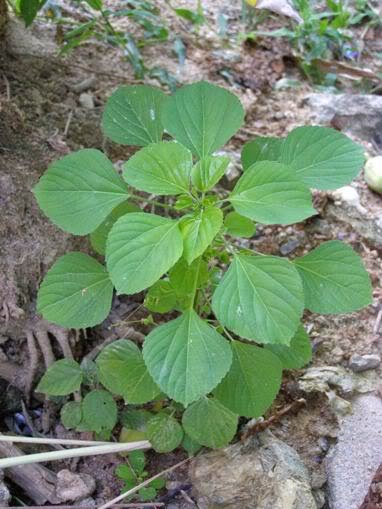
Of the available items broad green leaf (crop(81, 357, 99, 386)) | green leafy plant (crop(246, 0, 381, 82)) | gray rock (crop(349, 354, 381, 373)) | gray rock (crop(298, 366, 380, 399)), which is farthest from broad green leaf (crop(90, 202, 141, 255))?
green leafy plant (crop(246, 0, 381, 82))

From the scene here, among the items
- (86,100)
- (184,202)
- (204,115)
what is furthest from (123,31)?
(184,202)

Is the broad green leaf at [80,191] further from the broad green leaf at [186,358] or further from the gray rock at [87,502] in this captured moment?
the gray rock at [87,502]

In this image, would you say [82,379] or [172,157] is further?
[82,379]

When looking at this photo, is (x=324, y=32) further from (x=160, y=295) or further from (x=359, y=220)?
(x=160, y=295)

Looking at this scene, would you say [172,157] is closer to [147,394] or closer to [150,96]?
[150,96]

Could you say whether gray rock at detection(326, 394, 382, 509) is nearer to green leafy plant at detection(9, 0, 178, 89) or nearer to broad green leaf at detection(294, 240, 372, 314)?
broad green leaf at detection(294, 240, 372, 314)

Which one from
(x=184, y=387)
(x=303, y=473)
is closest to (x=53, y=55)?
(x=184, y=387)

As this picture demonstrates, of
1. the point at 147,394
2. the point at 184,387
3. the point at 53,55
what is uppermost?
the point at 53,55
